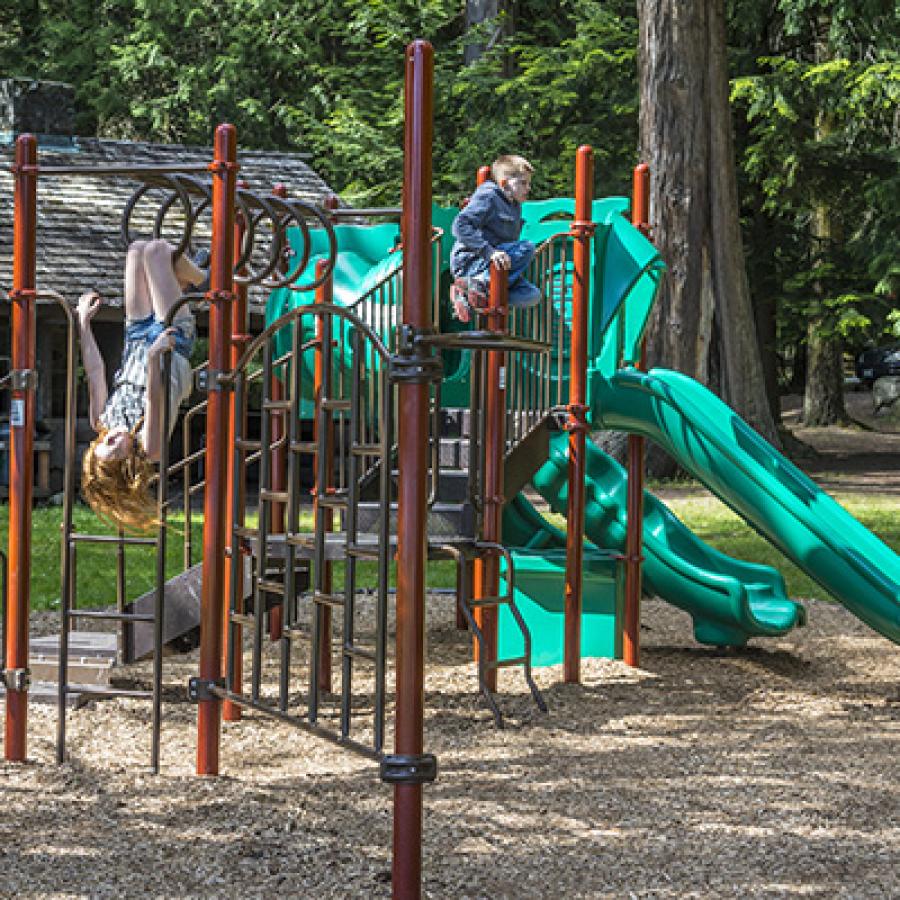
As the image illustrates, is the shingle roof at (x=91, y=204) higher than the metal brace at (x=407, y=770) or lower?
higher

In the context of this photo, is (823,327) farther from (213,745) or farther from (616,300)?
(213,745)

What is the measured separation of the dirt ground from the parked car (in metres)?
28.7

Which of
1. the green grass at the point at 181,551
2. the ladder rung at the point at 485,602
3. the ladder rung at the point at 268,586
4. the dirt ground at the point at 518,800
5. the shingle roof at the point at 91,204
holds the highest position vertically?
the shingle roof at the point at 91,204

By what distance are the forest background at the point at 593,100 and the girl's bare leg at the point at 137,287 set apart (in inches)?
492

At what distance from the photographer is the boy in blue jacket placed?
7.46m

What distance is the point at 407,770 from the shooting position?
403cm

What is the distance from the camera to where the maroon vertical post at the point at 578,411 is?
747cm

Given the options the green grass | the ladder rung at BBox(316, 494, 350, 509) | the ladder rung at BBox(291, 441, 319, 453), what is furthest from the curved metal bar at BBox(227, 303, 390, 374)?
the green grass

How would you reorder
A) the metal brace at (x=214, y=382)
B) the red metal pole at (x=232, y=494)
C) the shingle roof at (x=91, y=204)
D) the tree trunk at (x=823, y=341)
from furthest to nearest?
the tree trunk at (x=823, y=341) → the shingle roof at (x=91, y=204) → the red metal pole at (x=232, y=494) → the metal brace at (x=214, y=382)

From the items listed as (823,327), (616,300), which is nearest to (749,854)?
(616,300)

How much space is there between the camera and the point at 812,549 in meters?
7.19

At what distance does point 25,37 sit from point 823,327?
15.1m

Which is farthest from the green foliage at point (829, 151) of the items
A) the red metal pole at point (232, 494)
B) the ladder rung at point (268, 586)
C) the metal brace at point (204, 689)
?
the metal brace at point (204, 689)

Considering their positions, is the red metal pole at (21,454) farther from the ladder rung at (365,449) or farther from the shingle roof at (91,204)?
the shingle roof at (91,204)
